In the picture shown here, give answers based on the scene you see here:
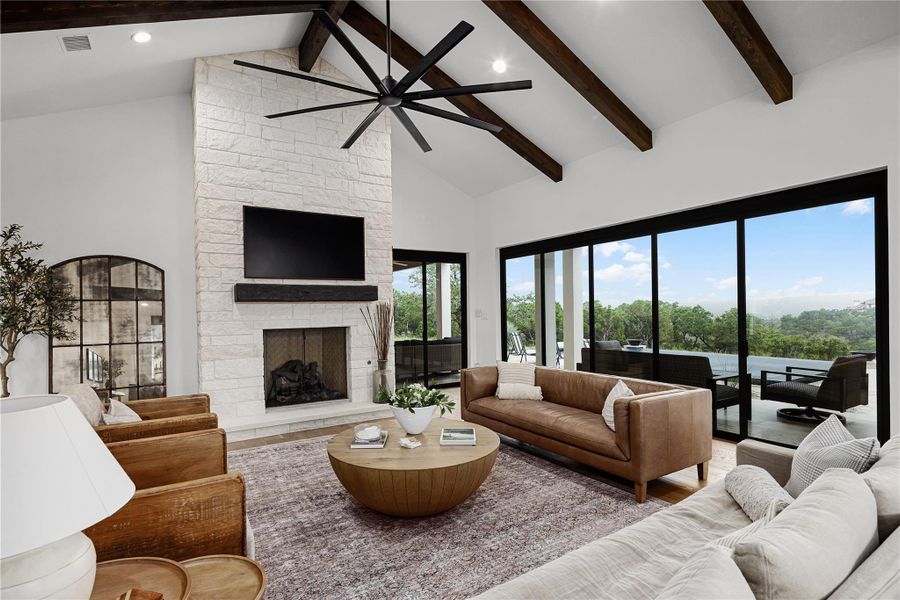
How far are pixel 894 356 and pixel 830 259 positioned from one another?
860mm

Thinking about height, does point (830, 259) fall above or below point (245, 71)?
below

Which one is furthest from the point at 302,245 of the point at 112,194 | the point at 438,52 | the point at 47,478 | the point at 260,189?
the point at 47,478

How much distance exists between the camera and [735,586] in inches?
35.5

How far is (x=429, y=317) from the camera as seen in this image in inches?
284

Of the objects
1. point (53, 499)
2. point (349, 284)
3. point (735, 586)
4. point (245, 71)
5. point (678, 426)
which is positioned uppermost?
point (245, 71)

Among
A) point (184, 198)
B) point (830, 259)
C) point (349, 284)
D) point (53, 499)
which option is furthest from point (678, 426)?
point (184, 198)

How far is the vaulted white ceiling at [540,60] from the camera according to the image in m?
3.45

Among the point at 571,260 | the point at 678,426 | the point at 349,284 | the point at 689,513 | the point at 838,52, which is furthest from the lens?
the point at 571,260

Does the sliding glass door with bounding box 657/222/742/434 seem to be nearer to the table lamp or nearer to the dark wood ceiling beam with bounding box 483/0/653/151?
the dark wood ceiling beam with bounding box 483/0/653/151

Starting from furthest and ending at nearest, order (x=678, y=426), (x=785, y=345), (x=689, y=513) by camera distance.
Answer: (x=785, y=345), (x=678, y=426), (x=689, y=513)

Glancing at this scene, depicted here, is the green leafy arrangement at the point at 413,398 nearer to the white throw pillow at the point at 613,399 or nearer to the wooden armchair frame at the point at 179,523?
the white throw pillow at the point at 613,399

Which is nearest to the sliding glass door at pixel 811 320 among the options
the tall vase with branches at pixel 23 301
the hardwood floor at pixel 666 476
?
the hardwood floor at pixel 666 476

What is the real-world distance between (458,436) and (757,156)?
348 centimetres

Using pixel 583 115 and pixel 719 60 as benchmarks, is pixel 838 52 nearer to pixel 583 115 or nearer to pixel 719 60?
pixel 719 60
